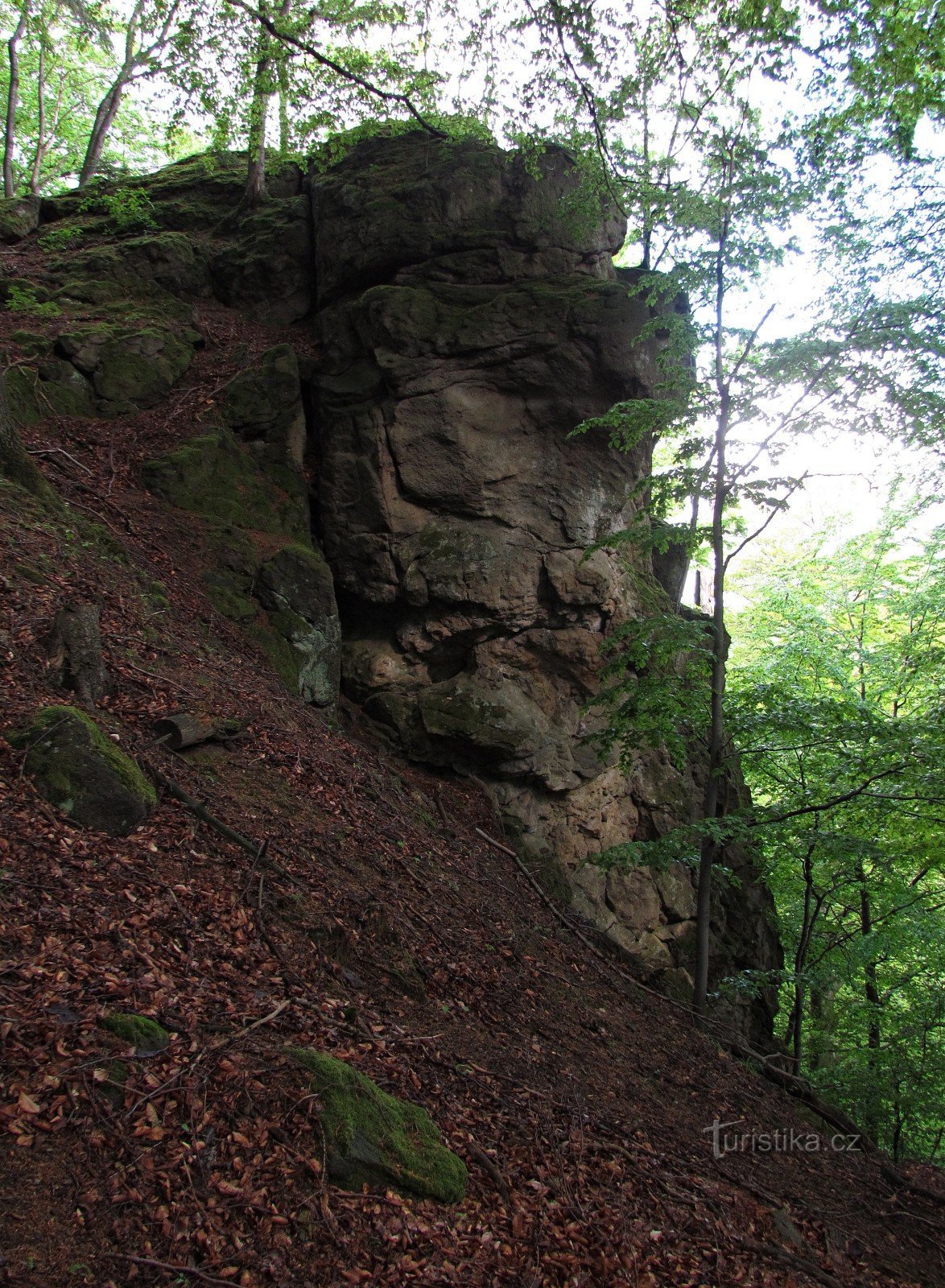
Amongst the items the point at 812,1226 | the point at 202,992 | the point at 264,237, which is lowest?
the point at 812,1226

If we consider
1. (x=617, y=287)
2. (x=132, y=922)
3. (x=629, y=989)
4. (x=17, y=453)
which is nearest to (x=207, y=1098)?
(x=132, y=922)

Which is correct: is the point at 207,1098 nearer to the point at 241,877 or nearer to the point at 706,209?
the point at 241,877

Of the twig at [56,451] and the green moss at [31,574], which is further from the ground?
the twig at [56,451]

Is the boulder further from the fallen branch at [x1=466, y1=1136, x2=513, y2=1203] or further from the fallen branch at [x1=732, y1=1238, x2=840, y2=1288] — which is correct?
the fallen branch at [x1=732, y1=1238, x2=840, y2=1288]

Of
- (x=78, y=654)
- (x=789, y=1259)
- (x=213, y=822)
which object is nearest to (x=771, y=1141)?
(x=789, y=1259)

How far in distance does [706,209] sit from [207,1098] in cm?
913

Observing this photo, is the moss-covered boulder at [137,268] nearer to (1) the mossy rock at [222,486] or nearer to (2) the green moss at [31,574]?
(1) the mossy rock at [222,486]

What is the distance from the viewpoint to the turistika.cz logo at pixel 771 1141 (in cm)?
602

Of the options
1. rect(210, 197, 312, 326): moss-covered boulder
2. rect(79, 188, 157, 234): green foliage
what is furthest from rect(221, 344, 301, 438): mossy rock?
rect(79, 188, 157, 234): green foliage

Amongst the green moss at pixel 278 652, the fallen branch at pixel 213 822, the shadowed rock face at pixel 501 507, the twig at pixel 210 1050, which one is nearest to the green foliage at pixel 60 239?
the shadowed rock face at pixel 501 507

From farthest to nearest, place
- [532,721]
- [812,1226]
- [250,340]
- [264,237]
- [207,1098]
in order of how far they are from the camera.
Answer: [264,237] < [250,340] < [532,721] < [812,1226] < [207,1098]

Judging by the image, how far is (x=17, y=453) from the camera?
8.29 meters

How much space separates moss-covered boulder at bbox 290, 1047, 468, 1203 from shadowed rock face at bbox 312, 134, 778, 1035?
693cm

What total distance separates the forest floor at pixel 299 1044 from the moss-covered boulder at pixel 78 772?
0.47 ft
